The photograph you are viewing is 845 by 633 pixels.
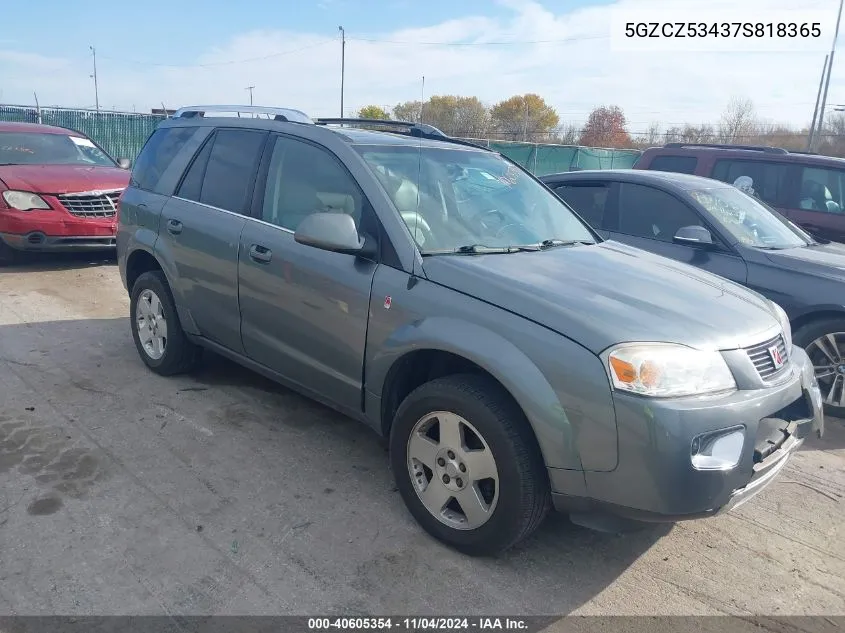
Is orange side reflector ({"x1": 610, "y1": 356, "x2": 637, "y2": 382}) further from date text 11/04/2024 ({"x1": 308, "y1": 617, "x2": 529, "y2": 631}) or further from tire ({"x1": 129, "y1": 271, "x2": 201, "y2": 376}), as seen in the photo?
tire ({"x1": 129, "y1": 271, "x2": 201, "y2": 376})

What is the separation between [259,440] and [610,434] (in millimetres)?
2267

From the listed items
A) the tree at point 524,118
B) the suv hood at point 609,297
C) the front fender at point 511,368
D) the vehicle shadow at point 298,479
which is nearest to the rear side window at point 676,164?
the suv hood at point 609,297

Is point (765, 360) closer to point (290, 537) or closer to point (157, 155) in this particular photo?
point (290, 537)

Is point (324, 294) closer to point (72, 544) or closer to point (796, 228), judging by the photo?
point (72, 544)

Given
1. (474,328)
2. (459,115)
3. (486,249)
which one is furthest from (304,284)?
(459,115)

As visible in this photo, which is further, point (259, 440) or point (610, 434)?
point (259, 440)

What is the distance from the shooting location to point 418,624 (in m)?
2.65

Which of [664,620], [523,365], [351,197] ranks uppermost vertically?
[351,197]

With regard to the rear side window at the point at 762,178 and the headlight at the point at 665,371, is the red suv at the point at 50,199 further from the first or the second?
the headlight at the point at 665,371

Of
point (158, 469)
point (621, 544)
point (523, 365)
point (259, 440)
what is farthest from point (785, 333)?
point (158, 469)

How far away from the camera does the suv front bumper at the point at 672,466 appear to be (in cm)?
251

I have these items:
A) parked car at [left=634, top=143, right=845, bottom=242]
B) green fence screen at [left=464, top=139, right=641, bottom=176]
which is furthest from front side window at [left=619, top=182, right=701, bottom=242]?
green fence screen at [left=464, top=139, right=641, bottom=176]

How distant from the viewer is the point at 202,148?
185 inches

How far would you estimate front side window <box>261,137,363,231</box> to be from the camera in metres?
3.64
